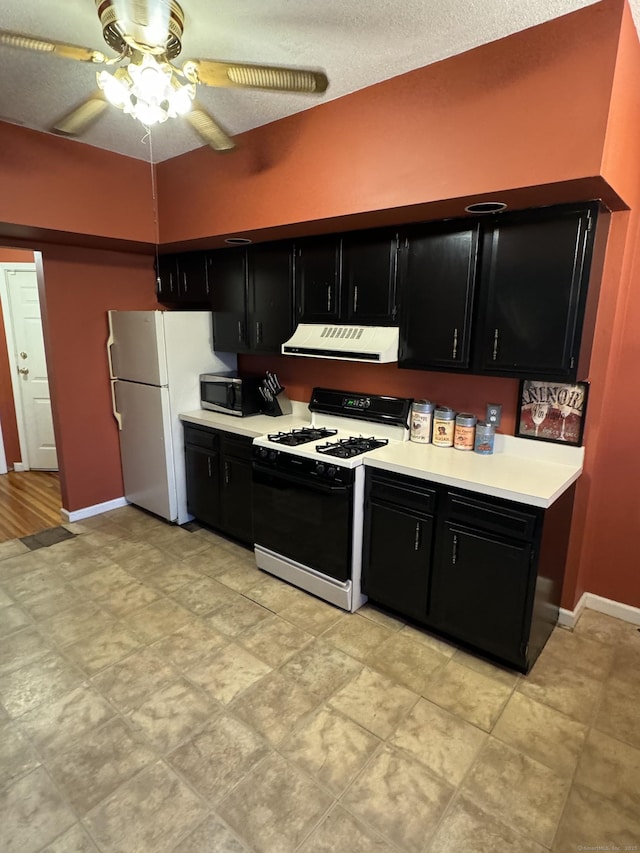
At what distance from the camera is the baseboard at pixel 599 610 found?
2.72m

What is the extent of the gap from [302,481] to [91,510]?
226 centimetres

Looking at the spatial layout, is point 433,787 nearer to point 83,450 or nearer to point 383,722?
point 383,722

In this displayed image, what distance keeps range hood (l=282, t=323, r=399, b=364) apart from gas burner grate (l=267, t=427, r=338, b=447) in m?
0.52

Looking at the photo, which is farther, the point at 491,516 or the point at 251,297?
the point at 251,297

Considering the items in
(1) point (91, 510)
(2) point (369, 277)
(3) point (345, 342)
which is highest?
(2) point (369, 277)

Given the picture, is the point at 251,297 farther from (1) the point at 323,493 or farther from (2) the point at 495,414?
(2) the point at 495,414

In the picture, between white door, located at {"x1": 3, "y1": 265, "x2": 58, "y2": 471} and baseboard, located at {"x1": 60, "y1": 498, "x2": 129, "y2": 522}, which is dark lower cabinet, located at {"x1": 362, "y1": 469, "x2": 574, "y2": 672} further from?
white door, located at {"x1": 3, "y1": 265, "x2": 58, "y2": 471}

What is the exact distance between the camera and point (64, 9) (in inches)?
70.5

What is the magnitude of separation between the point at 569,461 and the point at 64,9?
2.96 m

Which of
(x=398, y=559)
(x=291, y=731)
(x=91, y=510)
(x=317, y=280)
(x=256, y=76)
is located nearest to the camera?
(x=256, y=76)

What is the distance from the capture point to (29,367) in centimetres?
492

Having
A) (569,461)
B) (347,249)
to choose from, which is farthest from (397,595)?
(347,249)

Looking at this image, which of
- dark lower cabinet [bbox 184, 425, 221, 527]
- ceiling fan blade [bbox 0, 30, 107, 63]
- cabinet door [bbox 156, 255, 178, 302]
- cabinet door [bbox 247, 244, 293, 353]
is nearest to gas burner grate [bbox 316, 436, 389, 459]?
cabinet door [bbox 247, 244, 293, 353]

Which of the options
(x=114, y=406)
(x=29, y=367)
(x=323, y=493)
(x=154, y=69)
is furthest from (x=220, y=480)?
(x=29, y=367)
